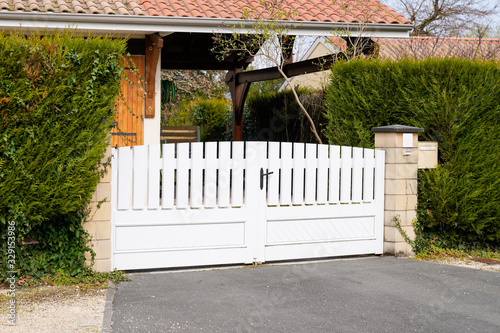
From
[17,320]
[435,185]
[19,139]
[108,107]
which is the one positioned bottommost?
[17,320]

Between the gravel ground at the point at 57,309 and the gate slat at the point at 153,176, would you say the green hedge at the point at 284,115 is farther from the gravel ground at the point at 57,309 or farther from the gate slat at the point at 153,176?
the gravel ground at the point at 57,309

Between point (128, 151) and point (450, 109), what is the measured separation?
412cm

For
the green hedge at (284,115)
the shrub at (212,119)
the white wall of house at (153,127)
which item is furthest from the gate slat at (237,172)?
the shrub at (212,119)

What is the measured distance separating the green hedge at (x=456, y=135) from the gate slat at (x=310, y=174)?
156cm

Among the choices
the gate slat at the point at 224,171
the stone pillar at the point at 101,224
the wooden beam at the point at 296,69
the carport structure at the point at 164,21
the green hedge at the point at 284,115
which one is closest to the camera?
the stone pillar at the point at 101,224

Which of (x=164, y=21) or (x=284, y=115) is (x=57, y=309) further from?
(x=284, y=115)

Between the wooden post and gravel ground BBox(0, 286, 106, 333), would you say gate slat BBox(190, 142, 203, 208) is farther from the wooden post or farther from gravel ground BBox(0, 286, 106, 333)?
the wooden post

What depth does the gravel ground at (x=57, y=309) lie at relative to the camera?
4.20m

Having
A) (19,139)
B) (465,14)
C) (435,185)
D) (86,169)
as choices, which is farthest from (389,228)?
(465,14)

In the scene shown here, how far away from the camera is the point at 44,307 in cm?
470

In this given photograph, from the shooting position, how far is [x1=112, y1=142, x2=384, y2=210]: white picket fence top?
19.1 feet

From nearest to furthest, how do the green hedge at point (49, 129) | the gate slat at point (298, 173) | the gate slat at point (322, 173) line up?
the green hedge at point (49, 129) → the gate slat at point (298, 173) → the gate slat at point (322, 173)

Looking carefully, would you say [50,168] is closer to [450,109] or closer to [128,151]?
[128,151]

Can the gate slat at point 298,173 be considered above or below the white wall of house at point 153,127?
below
